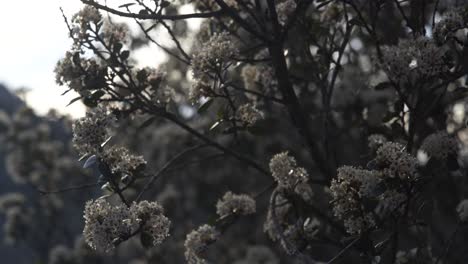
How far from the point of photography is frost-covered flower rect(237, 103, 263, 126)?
3068 millimetres

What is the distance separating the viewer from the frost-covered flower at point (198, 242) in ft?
9.84

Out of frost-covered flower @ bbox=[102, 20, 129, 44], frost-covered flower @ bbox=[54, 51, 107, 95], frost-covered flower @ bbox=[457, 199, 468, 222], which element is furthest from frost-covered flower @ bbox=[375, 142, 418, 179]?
frost-covered flower @ bbox=[102, 20, 129, 44]

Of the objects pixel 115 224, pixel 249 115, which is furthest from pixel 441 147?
pixel 115 224

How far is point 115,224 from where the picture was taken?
91.0 inches

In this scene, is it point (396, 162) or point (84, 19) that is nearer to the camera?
point (396, 162)

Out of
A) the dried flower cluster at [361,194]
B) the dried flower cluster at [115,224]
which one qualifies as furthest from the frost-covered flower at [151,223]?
the dried flower cluster at [361,194]

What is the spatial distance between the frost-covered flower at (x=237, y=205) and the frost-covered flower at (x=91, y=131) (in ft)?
2.58

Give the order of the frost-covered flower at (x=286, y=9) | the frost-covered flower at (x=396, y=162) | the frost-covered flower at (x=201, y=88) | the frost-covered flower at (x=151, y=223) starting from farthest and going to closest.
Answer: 1. the frost-covered flower at (x=286, y=9)
2. the frost-covered flower at (x=201, y=88)
3. the frost-covered flower at (x=151, y=223)
4. the frost-covered flower at (x=396, y=162)

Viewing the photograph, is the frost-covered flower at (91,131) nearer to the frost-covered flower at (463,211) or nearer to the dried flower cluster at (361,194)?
the dried flower cluster at (361,194)

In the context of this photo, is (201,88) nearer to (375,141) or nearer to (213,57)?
(213,57)

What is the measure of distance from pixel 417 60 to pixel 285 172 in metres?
0.69

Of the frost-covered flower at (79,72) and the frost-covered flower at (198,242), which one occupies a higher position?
the frost-covered flower at (79,72)

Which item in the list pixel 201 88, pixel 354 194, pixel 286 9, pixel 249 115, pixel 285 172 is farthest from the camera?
pixel 286 9

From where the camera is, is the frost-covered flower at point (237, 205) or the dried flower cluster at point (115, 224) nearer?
the dried flower cluster at point (115, 224)
